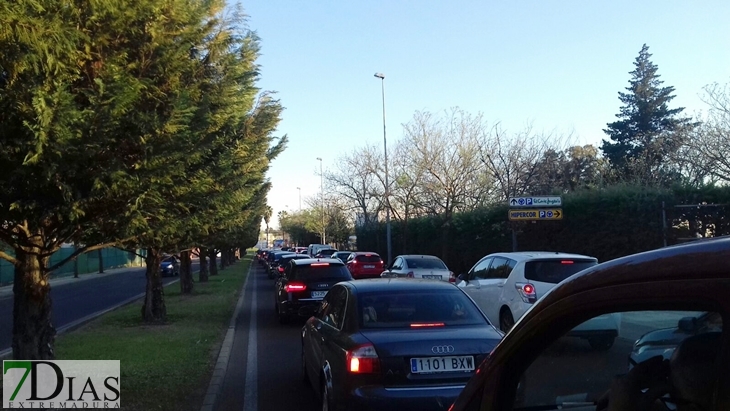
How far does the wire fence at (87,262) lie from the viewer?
46625 millimetres

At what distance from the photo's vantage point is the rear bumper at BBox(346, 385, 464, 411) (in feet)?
20.1

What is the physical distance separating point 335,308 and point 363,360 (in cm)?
181

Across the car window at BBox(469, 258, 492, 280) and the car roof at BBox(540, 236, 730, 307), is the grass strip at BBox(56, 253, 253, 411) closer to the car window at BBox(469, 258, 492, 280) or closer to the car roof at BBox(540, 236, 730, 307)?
the car window at BBox(469, 258, 492, 280)

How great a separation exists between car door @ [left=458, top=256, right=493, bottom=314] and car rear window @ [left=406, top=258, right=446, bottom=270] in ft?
24.7

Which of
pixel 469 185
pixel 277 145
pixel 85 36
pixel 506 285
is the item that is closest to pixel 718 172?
pixel 469 185

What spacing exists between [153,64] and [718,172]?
2649 cm

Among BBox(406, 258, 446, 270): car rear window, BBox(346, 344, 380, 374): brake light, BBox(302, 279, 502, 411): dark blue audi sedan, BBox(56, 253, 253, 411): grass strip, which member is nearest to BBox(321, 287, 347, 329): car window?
BBox(302, 279, 502, 411): dark blue audi sedan

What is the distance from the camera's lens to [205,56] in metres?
12.8

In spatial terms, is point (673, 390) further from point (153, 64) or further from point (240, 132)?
point (240, 132)

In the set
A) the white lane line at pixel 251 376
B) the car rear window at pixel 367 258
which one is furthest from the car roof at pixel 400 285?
the car rear window at pixel 367 258

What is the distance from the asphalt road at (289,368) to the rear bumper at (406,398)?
251 centimetres

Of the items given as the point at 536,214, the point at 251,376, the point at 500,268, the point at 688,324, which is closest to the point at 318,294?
the point at 500,268

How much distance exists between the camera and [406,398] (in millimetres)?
6125

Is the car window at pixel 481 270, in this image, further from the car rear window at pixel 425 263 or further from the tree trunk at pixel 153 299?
the car rear window at pixel 425 263
